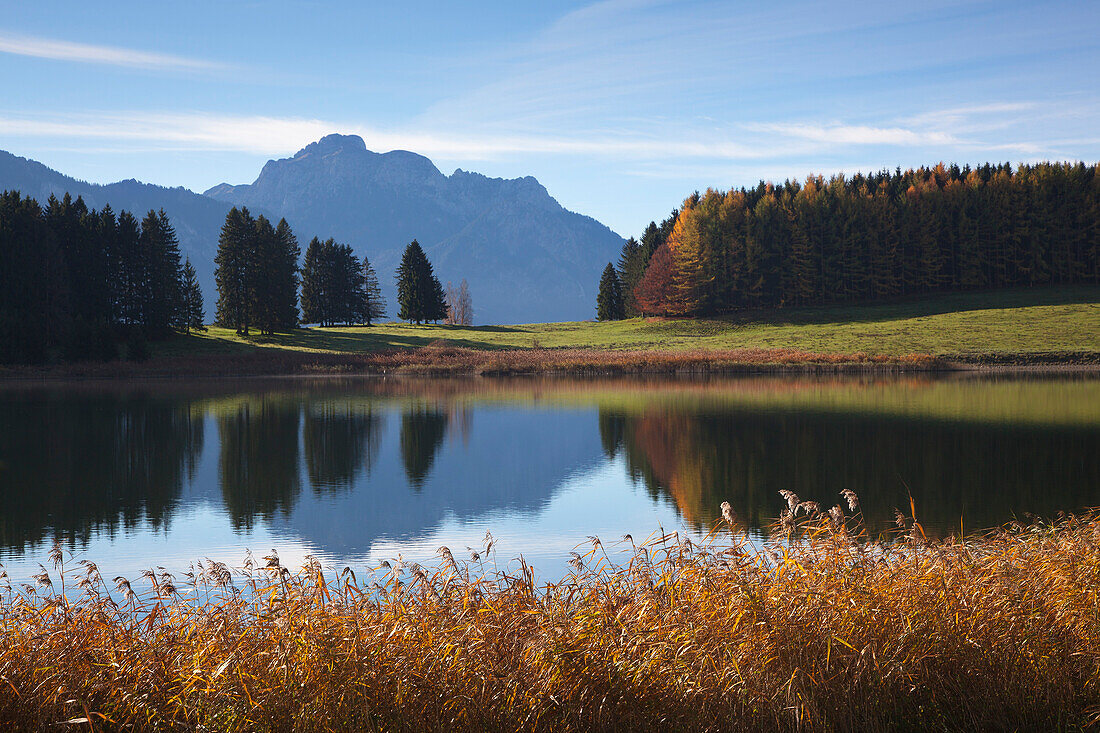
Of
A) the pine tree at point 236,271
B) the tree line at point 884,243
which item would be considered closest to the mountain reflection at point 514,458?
the pine tree at point 236,271

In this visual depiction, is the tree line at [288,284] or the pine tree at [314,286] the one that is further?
the pine tree at [314,286]

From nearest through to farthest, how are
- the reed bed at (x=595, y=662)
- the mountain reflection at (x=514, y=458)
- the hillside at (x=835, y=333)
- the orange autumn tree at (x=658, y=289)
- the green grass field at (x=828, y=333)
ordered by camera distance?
the reed bed at (x=595, y=662)
the mountain reflection at (x=514, y=458)
the hillside at (x=835, y=333)
the green grass field at (x=828, y=333)
the orange autumn tree at (x=658, y=289)

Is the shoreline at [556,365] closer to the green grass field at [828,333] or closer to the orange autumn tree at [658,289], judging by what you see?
the green grass field at [828,333]

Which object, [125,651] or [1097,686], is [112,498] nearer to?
[125,651]

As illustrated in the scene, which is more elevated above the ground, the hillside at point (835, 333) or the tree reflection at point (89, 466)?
the hillside at point (835, 333)

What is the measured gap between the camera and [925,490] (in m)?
17.9

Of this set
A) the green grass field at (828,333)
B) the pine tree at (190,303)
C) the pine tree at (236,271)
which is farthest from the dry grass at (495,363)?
the pine tree at (236,271)

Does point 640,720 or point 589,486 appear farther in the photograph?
point 589,486

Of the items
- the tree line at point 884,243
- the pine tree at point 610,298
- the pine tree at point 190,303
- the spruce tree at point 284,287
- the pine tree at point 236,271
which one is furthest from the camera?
the pine tree at point 610,298

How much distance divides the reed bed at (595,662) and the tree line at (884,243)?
87319 mm

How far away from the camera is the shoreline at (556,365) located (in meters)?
55.7

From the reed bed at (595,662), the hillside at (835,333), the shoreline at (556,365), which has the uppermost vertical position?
the hillside at (835,333)

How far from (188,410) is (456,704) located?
35.5 metres

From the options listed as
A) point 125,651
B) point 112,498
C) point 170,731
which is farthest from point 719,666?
point 112,498
